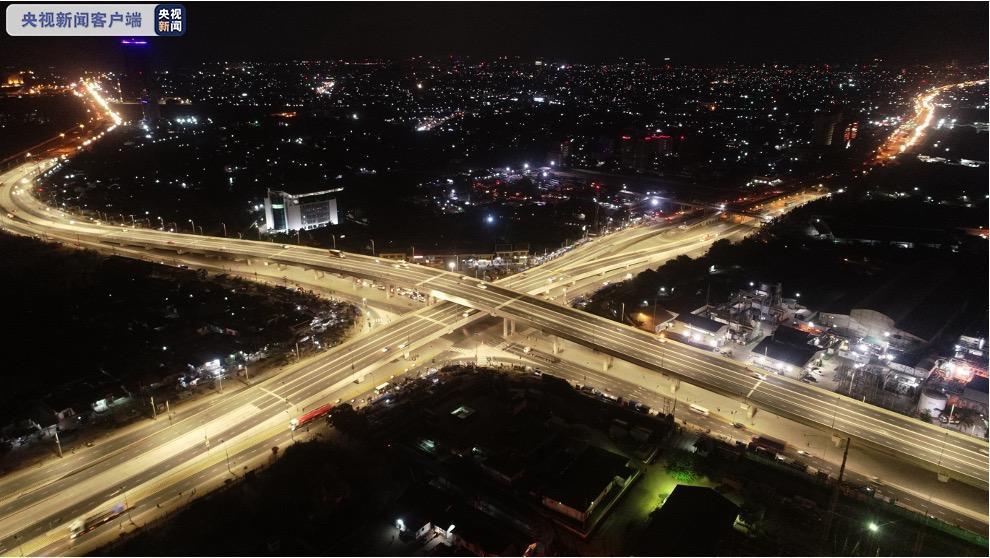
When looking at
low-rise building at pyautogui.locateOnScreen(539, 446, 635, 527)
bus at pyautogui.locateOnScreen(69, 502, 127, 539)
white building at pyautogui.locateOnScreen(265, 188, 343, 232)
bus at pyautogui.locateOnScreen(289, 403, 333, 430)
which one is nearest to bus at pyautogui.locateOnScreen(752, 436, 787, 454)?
low-rise building at pyautogui.locateOnScreen(539, 446, 635, 527)

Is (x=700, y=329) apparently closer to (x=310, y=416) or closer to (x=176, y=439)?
(x=310, y=416)

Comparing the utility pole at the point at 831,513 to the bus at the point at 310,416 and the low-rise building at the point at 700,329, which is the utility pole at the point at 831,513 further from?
the bus at the point at 310,416

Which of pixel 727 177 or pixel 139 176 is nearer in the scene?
pixel 139 176

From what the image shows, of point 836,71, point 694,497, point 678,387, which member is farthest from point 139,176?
point 836,71

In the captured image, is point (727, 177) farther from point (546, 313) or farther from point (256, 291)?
point (256, 291)

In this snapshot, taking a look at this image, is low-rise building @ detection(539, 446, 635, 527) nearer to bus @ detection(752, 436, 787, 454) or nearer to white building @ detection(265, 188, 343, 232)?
bus @ detection(752, 436, 787, 454)

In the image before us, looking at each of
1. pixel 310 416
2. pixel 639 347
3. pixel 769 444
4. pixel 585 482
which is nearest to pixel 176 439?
pixel 310 416

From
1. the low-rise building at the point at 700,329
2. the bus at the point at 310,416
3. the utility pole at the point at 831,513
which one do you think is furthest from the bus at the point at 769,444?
the bus at the point at 310,416
